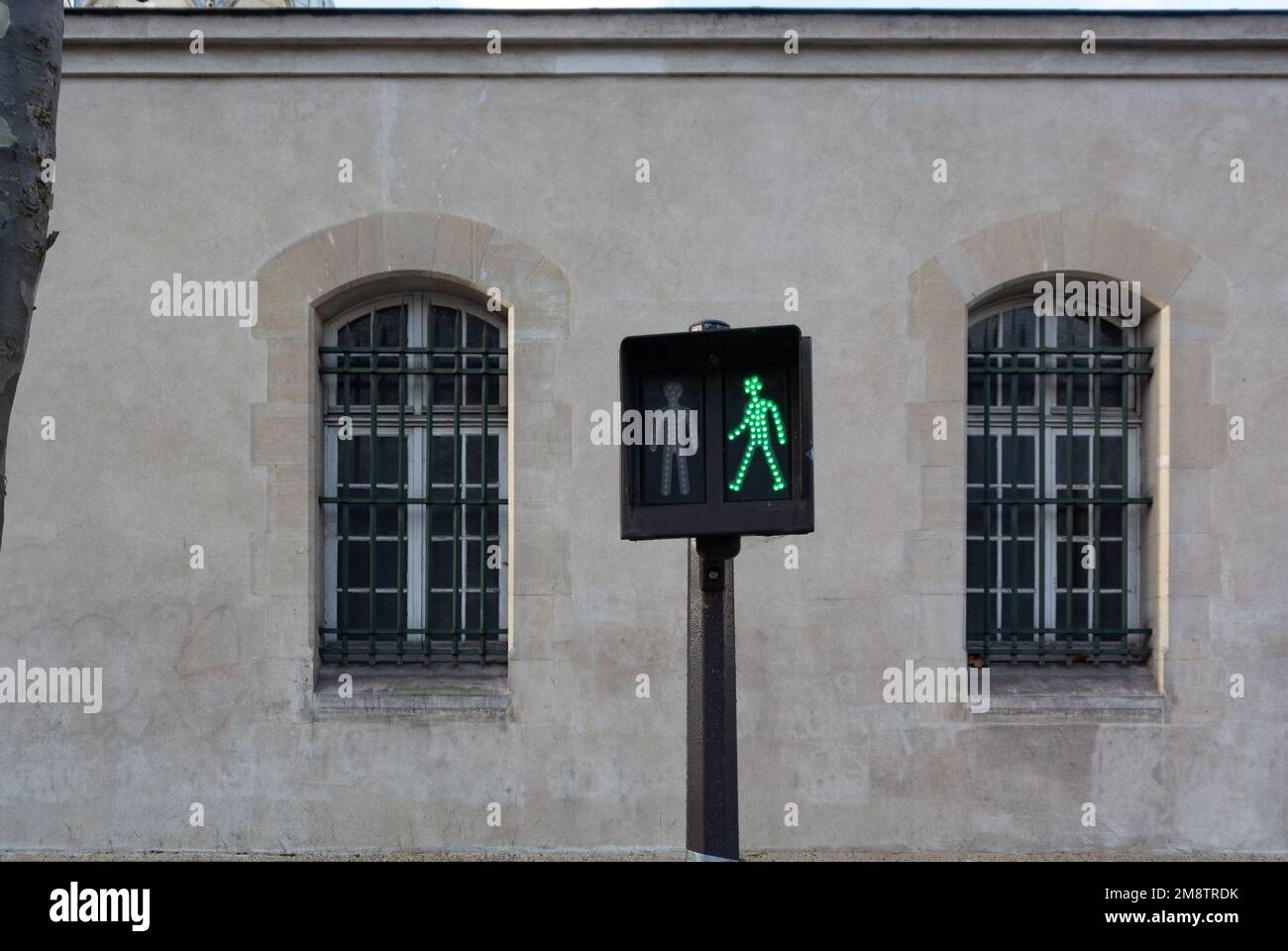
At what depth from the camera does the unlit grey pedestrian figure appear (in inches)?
115

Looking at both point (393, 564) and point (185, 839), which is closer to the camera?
point (185, 839)

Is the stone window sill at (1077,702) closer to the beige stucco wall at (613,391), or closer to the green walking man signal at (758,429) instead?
the beige stucco wall at (613,391)

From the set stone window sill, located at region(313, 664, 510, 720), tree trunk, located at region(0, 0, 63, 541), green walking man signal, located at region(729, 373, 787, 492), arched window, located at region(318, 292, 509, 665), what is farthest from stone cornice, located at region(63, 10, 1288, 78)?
green walking man signal, located at region(729, 373, 787, 492)

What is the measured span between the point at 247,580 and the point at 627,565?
2106 millimetres

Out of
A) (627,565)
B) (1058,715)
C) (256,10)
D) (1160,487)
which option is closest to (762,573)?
(627,565)

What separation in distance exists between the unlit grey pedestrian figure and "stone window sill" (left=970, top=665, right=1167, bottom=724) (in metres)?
4.37

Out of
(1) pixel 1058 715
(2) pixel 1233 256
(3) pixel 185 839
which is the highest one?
(2) pixel 1233 256

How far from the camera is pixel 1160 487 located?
22.6ft

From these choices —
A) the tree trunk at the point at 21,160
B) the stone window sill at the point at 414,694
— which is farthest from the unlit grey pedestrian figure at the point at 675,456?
the stone window sill at the point at 414,694

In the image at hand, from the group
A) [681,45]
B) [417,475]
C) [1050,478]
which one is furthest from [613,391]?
[1050,478]

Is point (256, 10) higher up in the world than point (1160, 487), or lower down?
higher up

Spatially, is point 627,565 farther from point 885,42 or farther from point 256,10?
point 256,10

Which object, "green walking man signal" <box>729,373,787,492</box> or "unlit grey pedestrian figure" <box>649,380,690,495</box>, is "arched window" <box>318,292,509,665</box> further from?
"green walking man signal" <box>729,373,787,492</box>

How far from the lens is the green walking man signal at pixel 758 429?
113 inches
